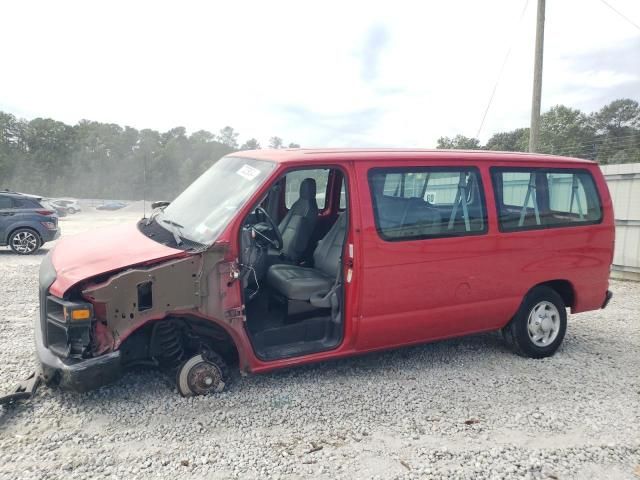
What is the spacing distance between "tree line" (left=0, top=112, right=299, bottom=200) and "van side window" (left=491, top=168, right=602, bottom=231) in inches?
1651

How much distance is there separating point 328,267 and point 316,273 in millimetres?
133

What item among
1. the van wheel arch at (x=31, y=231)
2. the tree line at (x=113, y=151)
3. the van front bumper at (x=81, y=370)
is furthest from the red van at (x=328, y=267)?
the tree line at (x=113, y=151)

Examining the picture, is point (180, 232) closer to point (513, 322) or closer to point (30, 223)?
point (513, 322)

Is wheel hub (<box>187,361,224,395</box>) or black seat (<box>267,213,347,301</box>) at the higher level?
black seat (<box>267,213,347,301</box>)

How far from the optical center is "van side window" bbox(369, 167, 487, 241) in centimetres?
420

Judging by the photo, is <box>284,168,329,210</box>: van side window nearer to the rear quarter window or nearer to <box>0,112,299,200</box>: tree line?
the rear quarter window

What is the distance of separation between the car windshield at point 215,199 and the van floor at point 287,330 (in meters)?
0.85

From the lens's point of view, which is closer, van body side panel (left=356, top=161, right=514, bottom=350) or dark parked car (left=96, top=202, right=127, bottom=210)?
van body side panel (left=356, top=161, right=514, bottom=350)

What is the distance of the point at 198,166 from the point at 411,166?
147 feet

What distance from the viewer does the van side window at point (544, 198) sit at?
473cm

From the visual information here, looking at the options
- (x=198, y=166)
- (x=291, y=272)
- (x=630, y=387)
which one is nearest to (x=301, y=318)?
(x=291, y=272)

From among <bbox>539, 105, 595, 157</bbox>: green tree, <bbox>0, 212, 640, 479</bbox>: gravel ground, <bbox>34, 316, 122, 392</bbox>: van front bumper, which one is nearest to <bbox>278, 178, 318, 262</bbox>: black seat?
<bbox>0, 212, 640, 479</bbox>: gravel ground

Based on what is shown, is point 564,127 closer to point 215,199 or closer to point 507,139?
point 507,139

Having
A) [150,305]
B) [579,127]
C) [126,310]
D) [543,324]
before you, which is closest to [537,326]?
[543,324]
